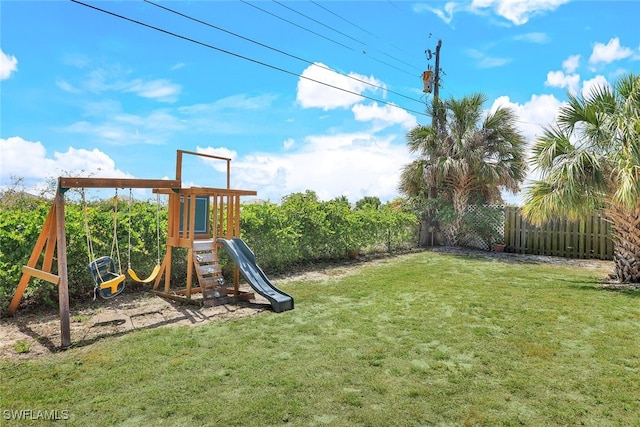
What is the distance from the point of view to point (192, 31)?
21.9 feet

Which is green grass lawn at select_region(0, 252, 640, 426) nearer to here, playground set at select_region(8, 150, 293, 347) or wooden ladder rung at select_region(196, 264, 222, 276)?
playground set at select_region(8, 150, 293, 347)

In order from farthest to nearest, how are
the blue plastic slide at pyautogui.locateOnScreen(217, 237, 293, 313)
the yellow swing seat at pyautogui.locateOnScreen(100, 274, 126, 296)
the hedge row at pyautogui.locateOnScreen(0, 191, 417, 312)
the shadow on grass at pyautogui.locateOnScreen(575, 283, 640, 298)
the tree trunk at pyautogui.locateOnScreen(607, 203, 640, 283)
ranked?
the tree trunk at pyautogui.locateOnScreen(607, 203, 640, 283)
the shadow on grass at pyautogui.locateOnScreen(575, 283, 640, 298)
the blue plastic slide at pyautogui.locateOnScreen(217, 237, 293, 313)
the hedge row at pyautogui.locateOnScreen(0, 191, 417, 312)
the yellow swing seat at pyautogui.locateOnScreen(100, 274, 126, 296)

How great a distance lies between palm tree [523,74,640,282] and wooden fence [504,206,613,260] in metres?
3.32

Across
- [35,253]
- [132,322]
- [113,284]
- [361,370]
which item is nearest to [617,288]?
[361,370]

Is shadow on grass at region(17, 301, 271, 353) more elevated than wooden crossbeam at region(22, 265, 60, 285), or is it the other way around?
wooden crossbeam at region(22, 265, 60, 285)

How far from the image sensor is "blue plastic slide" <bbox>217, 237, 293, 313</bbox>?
4574 mm

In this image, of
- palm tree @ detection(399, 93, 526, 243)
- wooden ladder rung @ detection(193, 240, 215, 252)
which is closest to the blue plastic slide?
wooden ladder rung @ detection(193, 240, 215, 252)

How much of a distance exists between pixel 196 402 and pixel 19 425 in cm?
99

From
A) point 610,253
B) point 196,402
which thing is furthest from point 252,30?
point 610,253

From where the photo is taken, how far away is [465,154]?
1120 cm

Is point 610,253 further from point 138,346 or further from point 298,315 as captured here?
point 138,346

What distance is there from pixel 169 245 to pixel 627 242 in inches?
297

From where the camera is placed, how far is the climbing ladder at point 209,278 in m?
4.88

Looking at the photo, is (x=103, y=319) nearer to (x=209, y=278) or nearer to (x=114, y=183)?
(x=209, y=278)
